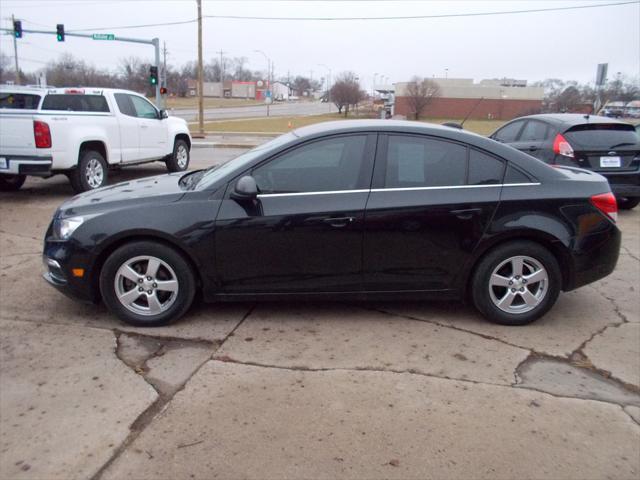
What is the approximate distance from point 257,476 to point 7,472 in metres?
1.20

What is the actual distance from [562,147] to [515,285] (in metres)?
4.68

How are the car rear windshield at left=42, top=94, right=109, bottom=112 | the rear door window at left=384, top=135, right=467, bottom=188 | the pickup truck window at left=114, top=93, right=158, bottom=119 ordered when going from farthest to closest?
the pickup truck window at left=114, top=93, right=158, bottom=119, the car rear windshield at left=42, top=94, right=109, bottom=112, the rear door window at left=384, top=135, right=467, bottom=188

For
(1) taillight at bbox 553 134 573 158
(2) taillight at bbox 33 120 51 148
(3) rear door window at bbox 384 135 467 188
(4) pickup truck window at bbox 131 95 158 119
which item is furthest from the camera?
→ (4) pickup truck window at bbox 131 95 158 119

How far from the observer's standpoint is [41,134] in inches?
346

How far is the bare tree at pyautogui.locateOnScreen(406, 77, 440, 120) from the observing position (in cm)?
4472

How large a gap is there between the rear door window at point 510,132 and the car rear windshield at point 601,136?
1405 mm

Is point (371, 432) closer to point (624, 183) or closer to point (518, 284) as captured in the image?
point (518, 284)

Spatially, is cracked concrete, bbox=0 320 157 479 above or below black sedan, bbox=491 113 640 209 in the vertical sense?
below

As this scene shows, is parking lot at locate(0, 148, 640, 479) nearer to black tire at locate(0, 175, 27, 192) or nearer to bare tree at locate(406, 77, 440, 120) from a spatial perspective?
black tire at locate(0, 175, 27, 192)

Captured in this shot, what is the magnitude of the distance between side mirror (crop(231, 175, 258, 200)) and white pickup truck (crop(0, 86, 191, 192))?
6158 mm

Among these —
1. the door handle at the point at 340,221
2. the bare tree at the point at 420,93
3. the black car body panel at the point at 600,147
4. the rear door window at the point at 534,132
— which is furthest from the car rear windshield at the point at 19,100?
the bare tree at the point at 420,93

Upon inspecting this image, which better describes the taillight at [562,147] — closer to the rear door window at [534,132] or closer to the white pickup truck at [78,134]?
the rear door window at [534,132]

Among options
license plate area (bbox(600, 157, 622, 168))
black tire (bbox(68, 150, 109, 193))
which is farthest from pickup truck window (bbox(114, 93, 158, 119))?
license plate area (bbox(600, 157, 622, 168))

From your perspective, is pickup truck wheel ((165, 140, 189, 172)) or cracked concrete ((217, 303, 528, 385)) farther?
pickup truck wheel ((165, 140, 189, 172))
